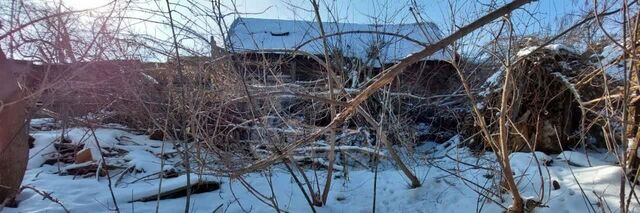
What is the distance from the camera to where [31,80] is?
404 centimetres

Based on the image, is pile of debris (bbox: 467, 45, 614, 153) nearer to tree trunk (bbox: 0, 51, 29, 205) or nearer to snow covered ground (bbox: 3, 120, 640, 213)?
snow covered ground (bbox: 3, 120, 640, 213)

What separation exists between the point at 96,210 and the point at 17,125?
111 cm

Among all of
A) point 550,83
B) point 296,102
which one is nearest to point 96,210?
point 296,102

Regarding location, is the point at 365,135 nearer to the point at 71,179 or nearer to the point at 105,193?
the point at 105,193

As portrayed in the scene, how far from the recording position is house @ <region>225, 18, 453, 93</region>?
3.99m

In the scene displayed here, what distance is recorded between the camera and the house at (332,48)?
13.1ft

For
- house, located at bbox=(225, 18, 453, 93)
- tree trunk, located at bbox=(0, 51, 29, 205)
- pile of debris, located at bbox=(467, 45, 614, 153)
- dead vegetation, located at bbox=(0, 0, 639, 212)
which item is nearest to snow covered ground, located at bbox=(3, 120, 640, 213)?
dead vegetation, located at bbox=(0, 0, 639, 212)

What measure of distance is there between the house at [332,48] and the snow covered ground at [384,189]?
1350 mm

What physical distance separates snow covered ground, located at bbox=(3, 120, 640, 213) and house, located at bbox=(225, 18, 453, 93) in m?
1.35

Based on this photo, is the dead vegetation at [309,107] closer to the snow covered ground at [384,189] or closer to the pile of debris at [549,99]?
the pile of debris at [549,99]

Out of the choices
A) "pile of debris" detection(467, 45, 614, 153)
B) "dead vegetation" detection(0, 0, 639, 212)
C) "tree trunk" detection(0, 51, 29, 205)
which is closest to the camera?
"dead vegetation" detection(0, 0, 639, 212)

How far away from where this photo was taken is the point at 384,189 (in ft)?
17.6

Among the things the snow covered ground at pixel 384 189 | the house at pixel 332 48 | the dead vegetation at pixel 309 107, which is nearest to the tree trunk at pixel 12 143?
the dead vegetation at pixel 309 107

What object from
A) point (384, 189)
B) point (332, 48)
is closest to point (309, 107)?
point (332, 48)
